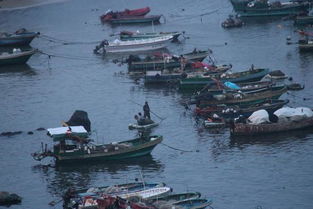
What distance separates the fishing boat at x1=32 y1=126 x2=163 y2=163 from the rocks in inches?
167

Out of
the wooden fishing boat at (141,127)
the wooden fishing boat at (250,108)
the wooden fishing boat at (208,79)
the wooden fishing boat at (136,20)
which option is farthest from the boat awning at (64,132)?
the wooden fishing boat at (136,20)

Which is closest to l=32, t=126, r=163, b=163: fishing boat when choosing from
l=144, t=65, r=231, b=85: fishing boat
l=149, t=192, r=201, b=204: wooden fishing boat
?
l=149, t=192, r=201, b=204: wooden fishing boat

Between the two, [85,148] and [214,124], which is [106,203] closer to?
[85,148]

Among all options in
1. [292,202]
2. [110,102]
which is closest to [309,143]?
[292,202]

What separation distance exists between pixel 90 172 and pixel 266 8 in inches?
1915

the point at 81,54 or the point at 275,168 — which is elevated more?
the point at 81,54

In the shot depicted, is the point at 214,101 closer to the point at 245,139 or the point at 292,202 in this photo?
the point at 245,139

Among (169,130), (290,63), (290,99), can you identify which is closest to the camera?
(169,130)

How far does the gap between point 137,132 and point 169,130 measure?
5.80 feet

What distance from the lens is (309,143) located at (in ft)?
150

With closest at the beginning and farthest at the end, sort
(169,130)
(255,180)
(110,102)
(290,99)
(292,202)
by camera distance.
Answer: (292,202), (255,180), (169,130), (290,99), (110,102)

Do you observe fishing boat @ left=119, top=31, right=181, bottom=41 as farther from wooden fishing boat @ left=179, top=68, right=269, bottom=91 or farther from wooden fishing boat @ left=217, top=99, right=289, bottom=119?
wooden fishing boat @ left=217, top=99, right=289, bottom=119

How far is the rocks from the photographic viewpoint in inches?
1576

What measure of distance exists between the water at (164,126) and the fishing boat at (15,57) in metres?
0.73
